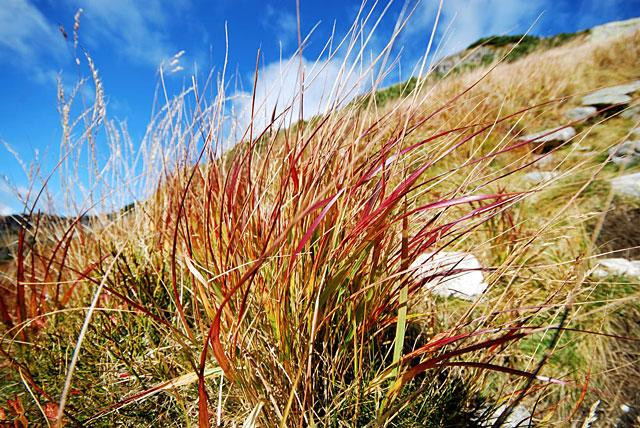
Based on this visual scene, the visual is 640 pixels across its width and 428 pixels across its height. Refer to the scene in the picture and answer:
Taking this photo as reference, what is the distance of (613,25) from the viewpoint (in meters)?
10.6

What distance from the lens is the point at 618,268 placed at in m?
1.58

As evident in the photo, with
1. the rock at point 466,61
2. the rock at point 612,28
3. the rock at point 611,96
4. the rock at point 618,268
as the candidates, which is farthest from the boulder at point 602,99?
the rock at point 612,28

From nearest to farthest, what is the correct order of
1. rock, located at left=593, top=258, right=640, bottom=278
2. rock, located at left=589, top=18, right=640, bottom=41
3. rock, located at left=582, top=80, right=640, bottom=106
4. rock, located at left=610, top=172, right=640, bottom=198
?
rock, located at left=593, top=258, right=640, bottom=278 < rock, located at left=610, top=172, right=640, bottom=198 < rock, located at left=582, top=80, right=640, bottom=106 < rock, located at left=589, top=18, right=640, bottom=41

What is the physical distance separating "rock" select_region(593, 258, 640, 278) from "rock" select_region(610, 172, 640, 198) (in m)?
A: 0.58

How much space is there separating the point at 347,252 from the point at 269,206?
35 cm

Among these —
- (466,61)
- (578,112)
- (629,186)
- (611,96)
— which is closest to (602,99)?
(611,96)

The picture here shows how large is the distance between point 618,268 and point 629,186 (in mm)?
783

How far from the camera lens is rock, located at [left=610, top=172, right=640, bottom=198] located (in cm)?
197

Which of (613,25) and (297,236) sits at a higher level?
(613,25)

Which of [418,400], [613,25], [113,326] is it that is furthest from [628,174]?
[613,25]

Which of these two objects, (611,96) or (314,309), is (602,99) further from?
(314,309)

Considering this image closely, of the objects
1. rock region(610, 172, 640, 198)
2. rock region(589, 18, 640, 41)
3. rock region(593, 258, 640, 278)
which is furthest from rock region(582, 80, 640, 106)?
rock region(589, 18, 640, 41)

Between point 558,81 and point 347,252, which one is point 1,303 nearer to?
point 347,252

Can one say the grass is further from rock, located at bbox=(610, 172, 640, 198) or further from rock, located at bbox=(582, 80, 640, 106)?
rock, located at bbox=(582, 80, 640, 106)
